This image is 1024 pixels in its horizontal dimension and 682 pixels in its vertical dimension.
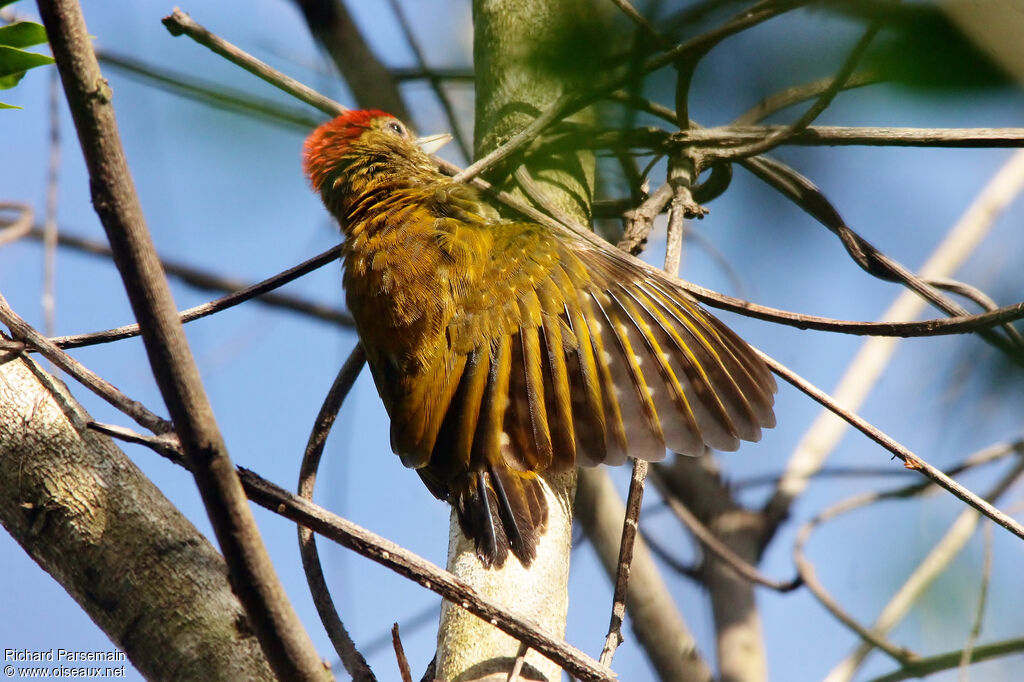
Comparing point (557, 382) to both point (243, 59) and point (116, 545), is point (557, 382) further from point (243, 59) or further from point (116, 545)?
point (243, 59)

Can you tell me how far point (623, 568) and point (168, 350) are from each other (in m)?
1.16

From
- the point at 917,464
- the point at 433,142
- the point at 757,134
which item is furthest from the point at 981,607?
the point at 433,142

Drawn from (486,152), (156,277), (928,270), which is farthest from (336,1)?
(156,277)

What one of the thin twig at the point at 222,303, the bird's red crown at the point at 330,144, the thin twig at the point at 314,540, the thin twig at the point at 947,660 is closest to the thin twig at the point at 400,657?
the thin twig at the point at 314,540

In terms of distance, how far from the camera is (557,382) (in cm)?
262

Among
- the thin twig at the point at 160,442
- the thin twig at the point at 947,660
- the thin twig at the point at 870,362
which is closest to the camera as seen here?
the thin twig at the point at 160,442

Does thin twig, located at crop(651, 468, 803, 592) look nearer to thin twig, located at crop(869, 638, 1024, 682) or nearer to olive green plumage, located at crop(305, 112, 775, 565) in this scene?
thin twig, located at crop(869, 638, 1024, 682)

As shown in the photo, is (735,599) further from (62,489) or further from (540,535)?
(62,489)

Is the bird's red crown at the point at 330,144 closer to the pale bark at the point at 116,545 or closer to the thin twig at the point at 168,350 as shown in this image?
the pale bark at the point at 116,545

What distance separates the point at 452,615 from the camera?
205 centimetres

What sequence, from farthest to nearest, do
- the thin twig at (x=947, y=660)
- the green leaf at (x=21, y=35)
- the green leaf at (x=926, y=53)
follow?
1. the thin twig at (x=947, y=660)
2. the green leaf at (x=21, y=35)
3. the green leaf at (x=926, y=53)

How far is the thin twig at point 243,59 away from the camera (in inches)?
107

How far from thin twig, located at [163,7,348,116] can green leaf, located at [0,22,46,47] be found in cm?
74

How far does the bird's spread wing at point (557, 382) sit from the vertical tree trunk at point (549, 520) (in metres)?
0.08
